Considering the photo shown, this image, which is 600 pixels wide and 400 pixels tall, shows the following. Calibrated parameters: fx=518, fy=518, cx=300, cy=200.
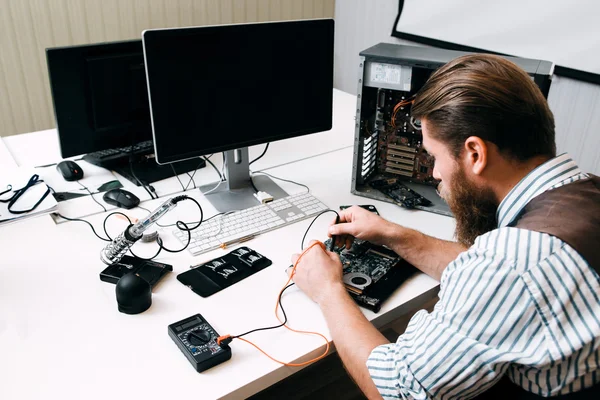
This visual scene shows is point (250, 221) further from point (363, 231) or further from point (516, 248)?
point (516, 248)

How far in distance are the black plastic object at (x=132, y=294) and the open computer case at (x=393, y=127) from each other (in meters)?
0.79

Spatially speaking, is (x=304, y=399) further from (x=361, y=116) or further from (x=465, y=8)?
(x=465, y=8)

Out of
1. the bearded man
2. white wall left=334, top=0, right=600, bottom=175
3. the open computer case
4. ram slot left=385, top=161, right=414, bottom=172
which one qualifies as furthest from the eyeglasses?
white wall left=334, top=0, right=600, bottom=175

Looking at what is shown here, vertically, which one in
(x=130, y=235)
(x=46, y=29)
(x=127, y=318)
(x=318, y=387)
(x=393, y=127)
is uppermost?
(x=46, y=29)

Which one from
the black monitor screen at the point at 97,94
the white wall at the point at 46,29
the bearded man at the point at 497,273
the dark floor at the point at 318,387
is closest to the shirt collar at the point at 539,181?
the bearded man at the point at 497,273

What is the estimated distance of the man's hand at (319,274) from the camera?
1.12 meters

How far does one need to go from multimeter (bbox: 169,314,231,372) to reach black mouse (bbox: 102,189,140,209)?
60cm

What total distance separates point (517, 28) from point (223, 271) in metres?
2.23

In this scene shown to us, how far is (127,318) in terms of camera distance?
109cm

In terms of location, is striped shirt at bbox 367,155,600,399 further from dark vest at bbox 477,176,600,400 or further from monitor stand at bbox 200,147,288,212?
monitor stand at bbox 200,147,288,212

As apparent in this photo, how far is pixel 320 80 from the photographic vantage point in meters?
1.55

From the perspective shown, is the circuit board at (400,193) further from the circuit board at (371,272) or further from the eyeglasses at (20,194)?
the eyeglasses at (20,194)

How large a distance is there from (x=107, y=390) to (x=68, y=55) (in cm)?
103

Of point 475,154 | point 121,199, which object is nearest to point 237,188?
point 121,199
